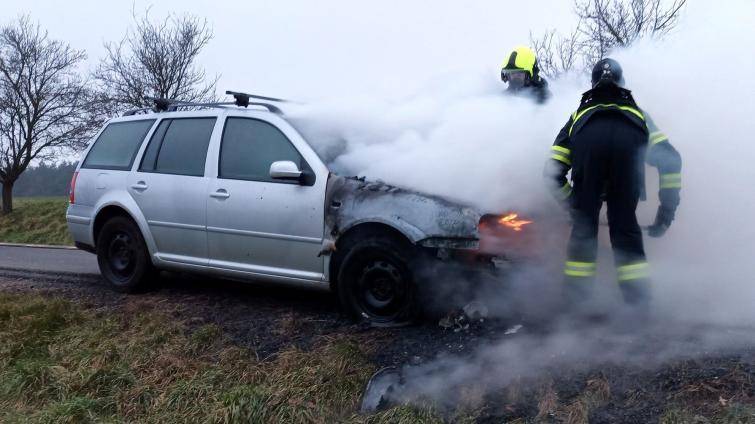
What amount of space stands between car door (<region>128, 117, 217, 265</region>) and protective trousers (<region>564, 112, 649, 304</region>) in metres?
2.96

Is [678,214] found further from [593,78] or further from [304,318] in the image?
[304,318]

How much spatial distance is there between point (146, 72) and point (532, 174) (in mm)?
14651

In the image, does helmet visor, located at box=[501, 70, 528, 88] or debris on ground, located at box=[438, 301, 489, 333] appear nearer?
debris on ground, located at box=[438, 301, 489, 333]

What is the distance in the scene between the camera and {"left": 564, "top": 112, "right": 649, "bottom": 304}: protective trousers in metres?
4.28

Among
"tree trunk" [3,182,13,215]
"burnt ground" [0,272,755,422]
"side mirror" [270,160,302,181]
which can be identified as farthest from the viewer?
Result: "tree trunk" [3,182,13,215]

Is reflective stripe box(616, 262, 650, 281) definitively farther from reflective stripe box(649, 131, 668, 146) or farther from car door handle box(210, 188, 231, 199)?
car door handle box(210, 188, 231, 199)

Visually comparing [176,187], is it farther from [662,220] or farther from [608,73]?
[662,220]

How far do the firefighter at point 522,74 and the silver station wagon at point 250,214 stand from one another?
5.31 ft

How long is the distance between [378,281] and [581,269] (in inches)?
54.4

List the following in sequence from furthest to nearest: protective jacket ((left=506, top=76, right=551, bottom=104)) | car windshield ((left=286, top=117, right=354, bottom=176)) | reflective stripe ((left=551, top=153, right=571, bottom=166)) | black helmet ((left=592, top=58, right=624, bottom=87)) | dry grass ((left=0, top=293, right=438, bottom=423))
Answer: protective jacket ((left=506, top=76, right=551, bottom=104)) → car windshield ((left=286, top=117, right=354, bottom=176)) → reflective stripe ((left=551, top=153, right=571, bottom=166)) → black helmet ((left=592, top=58, right=624, bottom=87)) → dry grass ((left=0, top=293, right=438, bottom=423))

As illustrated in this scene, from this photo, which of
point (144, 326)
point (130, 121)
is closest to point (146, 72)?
point (130, 121)

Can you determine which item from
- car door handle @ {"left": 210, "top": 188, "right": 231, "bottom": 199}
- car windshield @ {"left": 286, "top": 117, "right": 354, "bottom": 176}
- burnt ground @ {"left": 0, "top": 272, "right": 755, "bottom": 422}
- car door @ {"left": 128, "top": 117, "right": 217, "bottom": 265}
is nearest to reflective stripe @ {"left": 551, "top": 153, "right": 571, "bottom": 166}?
burnt ground @ {"left": 0, "top": 272, "right": 755, "bottom": 422}

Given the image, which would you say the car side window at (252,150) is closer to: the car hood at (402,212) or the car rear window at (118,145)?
the car hood at (402,212)

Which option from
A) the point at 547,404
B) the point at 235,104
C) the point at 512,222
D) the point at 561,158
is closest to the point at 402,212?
the point at 512,222
